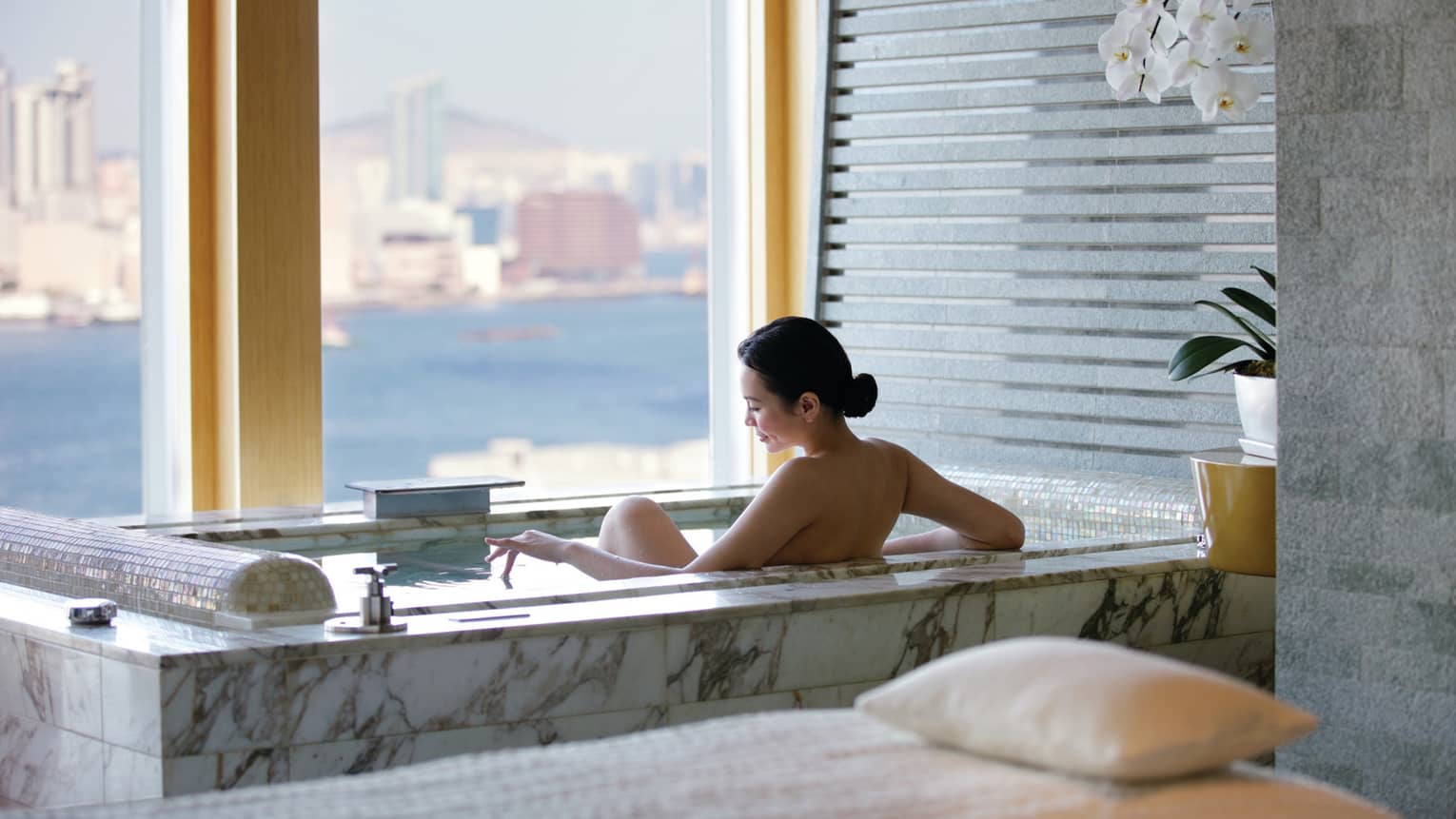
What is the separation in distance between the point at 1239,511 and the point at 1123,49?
0.90 m

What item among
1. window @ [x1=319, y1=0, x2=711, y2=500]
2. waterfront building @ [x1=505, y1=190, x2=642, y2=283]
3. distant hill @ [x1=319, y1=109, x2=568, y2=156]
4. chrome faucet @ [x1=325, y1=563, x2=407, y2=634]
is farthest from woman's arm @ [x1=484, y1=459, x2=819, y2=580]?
distant hill @ [x1=319, y1=109, x2=568, y2=156]

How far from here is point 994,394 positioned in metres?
4.79

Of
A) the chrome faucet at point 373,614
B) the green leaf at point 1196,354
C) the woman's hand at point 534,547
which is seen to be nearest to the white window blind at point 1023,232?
the green leaf at point 1196,354

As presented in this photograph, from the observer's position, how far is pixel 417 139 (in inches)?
1008

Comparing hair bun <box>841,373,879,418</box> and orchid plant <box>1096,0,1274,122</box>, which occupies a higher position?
orchid plant <box>1096,0,1274,122</box>

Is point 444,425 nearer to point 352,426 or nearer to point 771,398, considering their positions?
point 352,426

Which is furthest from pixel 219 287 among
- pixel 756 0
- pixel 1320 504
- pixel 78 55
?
pixel 78 55

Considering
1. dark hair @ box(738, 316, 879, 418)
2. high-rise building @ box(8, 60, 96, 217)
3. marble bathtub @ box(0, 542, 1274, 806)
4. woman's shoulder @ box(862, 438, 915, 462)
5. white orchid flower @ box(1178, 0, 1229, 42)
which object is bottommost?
marble bathtub @ box(0, 542, 1274, 806)

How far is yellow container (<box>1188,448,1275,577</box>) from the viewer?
3.22 m

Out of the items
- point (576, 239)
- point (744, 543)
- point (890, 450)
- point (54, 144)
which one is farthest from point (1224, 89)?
point (576, 239)

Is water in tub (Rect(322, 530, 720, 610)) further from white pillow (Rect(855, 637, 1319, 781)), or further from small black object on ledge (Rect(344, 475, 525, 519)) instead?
white pillow (Rect(855, 637, 1319, 781))

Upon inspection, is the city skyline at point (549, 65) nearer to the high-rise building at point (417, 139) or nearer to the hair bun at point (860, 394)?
the high-rise building at point (417, 139)

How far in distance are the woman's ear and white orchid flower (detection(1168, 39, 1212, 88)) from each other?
90cm

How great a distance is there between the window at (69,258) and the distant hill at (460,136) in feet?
10.2
